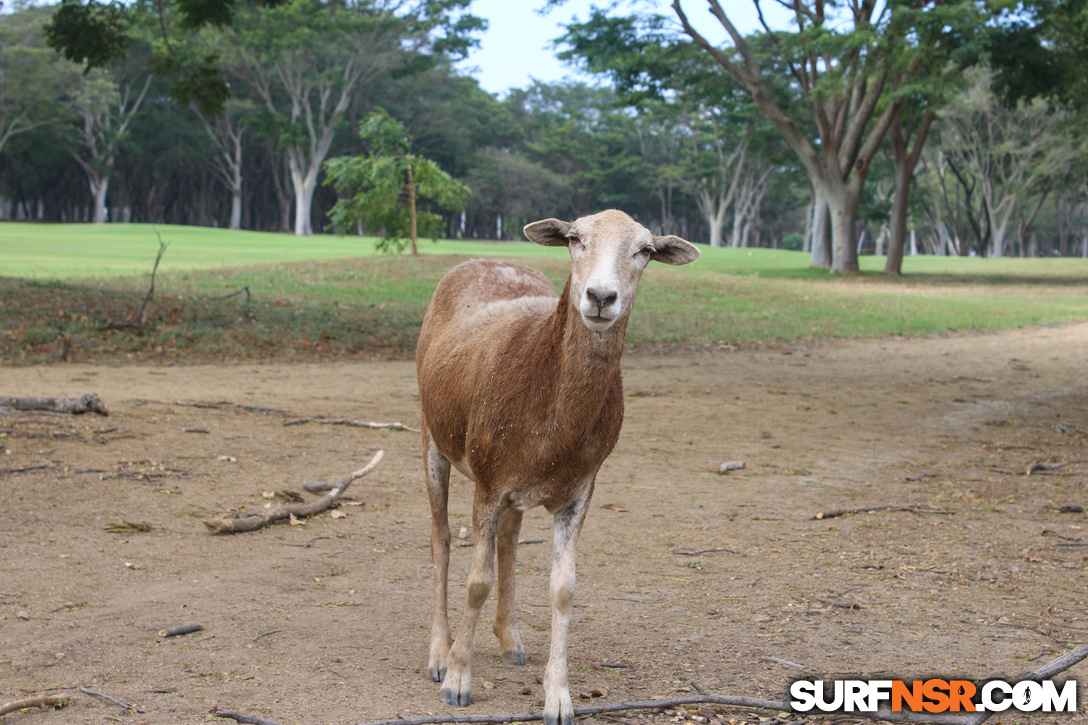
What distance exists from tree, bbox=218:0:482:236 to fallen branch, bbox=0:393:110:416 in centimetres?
4019

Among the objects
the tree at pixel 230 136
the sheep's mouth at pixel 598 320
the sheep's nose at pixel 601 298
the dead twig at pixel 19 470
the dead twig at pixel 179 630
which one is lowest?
the dead twig at pixel 179 630

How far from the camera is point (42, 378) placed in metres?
11.1

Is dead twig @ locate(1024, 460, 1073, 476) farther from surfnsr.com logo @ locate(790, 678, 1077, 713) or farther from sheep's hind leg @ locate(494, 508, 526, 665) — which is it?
sheep's hind leg @ locate(494, 508, 526, 665)

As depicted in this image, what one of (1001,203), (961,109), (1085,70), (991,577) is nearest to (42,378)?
(991,577)

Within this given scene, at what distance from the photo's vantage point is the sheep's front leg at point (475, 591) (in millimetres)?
3939

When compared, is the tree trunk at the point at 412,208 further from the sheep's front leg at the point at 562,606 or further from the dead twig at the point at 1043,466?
the sheep's front leg at the point at 562,606

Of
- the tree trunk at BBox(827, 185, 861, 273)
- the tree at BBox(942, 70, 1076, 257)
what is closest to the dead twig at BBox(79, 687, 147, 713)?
the tree trunk at BBox(827, 185, 861, 273)

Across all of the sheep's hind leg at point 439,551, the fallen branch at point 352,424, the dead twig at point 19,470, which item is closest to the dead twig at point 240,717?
the sheep's hind leg at point 439,551

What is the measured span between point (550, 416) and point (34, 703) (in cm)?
217

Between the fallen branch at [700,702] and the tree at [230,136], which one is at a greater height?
the tree at [230,136]

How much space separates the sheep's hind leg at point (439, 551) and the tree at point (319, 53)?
4390 cm

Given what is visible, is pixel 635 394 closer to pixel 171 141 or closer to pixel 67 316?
pixel 67 316

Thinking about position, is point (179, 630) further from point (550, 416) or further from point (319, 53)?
point (319, 53)

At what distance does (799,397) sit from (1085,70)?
2083 centimetres
